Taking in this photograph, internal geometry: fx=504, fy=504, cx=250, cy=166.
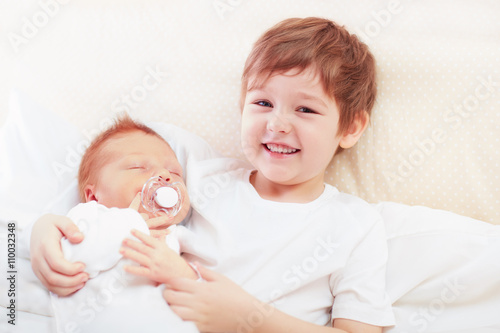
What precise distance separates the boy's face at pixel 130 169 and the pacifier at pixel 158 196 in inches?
0.6

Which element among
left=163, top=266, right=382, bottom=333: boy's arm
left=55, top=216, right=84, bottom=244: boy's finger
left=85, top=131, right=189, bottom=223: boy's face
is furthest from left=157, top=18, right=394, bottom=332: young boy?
left=55, top=216, right=84, bottom=244: boy's finger

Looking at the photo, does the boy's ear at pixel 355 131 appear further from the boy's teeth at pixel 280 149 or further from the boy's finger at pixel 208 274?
the boy's finger at pixel 208 274

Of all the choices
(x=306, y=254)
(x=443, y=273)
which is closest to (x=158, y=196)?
(x=306, y=254)

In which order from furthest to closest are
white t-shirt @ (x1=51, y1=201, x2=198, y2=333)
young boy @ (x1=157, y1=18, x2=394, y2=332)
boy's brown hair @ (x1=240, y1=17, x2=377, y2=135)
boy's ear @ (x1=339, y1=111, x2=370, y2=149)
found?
boy's ear @ (x1=339, y1=111, x2=370, y2=149) < boy's brown hair @ (x1=240, y1=17, x2=377, y2=135) < young boy @ (x1=157, y1=18, x2=394, y2=332) < white t-shirt @ (x1=51, y1=201, x2=198, y2=333)

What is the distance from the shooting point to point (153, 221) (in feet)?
3.95

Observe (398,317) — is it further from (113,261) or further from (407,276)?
(113,261)

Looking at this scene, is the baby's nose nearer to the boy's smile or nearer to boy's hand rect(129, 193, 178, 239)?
boy's hand rect(129, 193, 178, 239)

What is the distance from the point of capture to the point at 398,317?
1.20 metres

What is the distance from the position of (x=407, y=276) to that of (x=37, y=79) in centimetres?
133

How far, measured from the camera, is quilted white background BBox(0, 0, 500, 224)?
54.5 inches

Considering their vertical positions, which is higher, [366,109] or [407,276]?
[366,109]

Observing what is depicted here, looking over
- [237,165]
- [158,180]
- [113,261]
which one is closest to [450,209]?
[237,165]

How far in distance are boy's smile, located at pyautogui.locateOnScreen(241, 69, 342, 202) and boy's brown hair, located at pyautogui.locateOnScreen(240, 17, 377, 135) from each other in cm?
3

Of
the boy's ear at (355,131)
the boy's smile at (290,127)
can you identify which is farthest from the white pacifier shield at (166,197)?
the boy's ear at (355,131)
